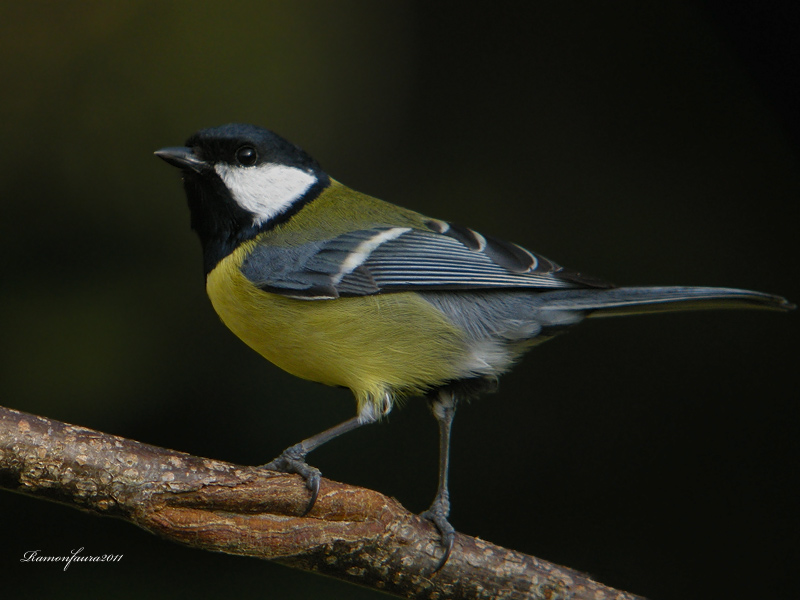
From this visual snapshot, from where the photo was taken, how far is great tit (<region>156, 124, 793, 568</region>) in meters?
1.62

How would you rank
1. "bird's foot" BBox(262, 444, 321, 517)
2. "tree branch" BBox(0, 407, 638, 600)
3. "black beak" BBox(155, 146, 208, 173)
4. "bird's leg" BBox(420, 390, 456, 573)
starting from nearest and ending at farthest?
"tree branch" BBox(0, 407, 638, 600)
"bird's foot" BBox(262, 444, 321, 517)
"bird's leg" BBox(420, 390, 456, 573)
"black beak" BBox(155, 146, 208, 173)

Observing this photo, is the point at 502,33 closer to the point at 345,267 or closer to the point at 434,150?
the point at 434,150

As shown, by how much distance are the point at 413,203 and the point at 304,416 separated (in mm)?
768

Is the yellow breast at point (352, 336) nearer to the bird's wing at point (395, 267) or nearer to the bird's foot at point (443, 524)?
the bird's wing at point (395, 267)

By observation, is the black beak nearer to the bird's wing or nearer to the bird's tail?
the bird's wing

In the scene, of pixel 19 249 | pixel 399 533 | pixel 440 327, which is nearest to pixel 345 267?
pixel 440 327

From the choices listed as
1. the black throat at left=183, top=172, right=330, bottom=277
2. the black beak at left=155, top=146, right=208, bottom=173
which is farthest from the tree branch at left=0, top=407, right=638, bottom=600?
the black beak at left=155, top=146, right=208, bottom=173

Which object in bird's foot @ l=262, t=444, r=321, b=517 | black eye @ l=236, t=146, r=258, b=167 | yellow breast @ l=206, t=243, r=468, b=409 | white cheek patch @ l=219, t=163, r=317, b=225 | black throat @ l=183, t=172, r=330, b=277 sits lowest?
bird's foot @ l=262, t=444, r=321, b=517

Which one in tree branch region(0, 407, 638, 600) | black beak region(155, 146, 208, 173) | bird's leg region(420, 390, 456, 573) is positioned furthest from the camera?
black beak region(155, 146, 208, 173)

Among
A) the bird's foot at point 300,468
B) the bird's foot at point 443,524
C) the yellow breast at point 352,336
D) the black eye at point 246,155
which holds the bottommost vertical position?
the bird's foot at point 443,524

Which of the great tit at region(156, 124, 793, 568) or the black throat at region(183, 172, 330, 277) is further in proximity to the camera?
the black throat at region(183, 172, 330, 277)

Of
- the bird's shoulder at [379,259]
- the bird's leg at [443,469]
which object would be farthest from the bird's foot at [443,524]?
the bird's shoulder at [379,259]

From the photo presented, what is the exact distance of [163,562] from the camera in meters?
1.97

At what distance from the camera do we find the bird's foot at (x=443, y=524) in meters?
1.51
